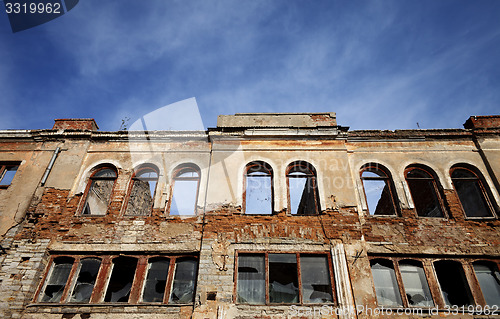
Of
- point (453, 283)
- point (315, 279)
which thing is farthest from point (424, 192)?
point (315, 279)

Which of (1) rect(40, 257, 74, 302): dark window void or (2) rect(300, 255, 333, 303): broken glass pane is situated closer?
(2) rect(300, 255, 333, 303): broken glass pane

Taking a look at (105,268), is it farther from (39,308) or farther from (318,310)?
(318,310)

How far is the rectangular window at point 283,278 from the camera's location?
8.20 m

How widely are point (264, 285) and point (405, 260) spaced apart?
4.10 m

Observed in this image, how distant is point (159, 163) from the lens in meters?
10.7

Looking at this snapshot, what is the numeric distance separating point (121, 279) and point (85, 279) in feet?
3.35

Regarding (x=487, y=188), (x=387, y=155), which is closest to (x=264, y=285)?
(x=387, y=155)

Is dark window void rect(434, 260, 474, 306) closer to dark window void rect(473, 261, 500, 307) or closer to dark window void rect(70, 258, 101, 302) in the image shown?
dark window void rect(473, 261, 500, 307)

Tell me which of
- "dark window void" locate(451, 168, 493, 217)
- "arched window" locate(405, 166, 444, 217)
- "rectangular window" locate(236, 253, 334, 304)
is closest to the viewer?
"rectangular window" locate(236, 253, 334, 304)

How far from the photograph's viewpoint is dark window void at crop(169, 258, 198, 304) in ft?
27.6

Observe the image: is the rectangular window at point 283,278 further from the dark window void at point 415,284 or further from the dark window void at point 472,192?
the dark window void at point 472,192

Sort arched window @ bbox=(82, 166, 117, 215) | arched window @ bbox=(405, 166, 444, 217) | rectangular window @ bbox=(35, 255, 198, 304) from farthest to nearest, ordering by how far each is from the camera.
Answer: arched window @ bbox=(82, 166, 117, 215), arched window @ bbox=(405, 166, 444, 217), rectangular window @ bbox=(35, 255, 198, 304)

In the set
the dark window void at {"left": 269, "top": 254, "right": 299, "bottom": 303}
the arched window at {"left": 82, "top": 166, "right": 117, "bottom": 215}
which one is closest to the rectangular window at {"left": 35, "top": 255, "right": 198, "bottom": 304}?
the dark window void at {"left": 269, "top": 254, "right": 299, "bottom": 303}

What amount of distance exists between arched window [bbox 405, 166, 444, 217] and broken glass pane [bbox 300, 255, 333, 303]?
4.34 metres
